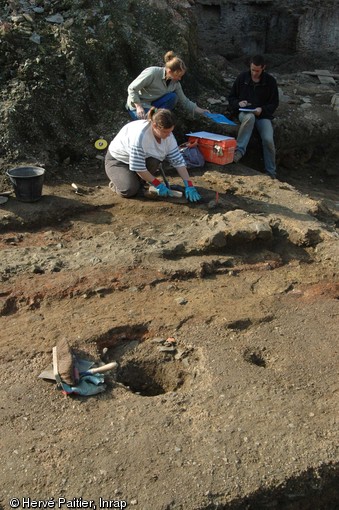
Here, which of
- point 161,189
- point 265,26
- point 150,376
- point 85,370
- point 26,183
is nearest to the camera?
point 85,370

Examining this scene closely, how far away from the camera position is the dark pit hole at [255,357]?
3.79 m

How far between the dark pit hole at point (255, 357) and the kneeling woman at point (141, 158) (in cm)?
235

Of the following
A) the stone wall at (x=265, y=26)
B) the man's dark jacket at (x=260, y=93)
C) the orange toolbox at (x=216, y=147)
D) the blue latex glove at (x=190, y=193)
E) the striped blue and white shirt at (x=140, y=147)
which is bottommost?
the blue latex glove at (x=190, y=193)

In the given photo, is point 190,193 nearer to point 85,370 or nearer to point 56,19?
point 85,370

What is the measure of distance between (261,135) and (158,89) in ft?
5.19

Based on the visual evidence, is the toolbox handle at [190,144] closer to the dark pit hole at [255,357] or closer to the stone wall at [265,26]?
the dark pit hole at [255,357]

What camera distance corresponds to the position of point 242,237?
16.6 ft

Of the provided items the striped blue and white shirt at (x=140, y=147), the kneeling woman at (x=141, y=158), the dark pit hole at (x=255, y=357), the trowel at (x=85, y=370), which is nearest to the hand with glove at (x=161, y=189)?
the kneeling woman at (x=141, y=158)

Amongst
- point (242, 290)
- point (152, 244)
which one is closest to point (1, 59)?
point (152, 244)

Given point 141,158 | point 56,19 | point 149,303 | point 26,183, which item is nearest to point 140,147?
point 141,158

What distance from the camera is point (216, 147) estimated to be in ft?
21.7

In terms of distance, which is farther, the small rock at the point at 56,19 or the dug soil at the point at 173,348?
the small rock at the point at 56,19

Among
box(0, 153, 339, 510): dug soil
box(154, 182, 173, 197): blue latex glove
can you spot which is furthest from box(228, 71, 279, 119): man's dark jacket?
box(154, 182, 173, 197): blue latex glove

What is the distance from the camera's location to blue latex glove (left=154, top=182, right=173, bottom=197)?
570 centimetres
